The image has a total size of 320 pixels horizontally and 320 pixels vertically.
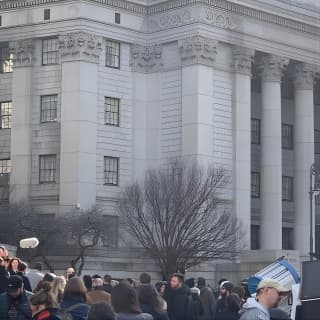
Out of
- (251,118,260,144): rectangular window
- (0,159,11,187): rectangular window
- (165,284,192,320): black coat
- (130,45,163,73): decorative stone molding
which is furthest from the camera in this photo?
(251,118,260,144): rectangular window

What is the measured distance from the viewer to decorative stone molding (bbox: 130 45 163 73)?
207 feet

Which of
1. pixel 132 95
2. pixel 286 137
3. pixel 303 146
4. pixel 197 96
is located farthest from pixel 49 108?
pixel 286 137

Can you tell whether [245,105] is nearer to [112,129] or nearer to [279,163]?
[279,163]

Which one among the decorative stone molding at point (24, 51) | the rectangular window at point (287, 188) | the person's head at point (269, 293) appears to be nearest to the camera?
the person's head at point (269, 293)

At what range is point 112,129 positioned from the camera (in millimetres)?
61625

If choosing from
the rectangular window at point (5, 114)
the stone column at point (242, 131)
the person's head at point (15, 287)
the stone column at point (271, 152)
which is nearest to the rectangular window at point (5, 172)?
the rectangular window at point (5, 114)

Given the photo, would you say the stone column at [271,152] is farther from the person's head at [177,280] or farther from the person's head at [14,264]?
the person's head at [14,264]

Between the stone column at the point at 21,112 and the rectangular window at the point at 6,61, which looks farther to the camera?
the rectangular window at the point at 6,61

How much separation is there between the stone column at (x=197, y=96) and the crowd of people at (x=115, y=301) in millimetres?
40994

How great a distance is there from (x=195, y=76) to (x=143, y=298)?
158 feet

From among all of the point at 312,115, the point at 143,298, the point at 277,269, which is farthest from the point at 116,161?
the point at 143,298

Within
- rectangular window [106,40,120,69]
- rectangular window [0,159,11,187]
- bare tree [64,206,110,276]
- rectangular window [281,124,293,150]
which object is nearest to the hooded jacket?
bare tree [64,206,110,276]

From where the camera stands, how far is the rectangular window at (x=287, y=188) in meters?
69.9

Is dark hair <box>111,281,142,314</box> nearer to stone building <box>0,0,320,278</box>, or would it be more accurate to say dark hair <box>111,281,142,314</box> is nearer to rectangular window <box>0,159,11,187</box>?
stone building <box>0,0,320,278</box>
